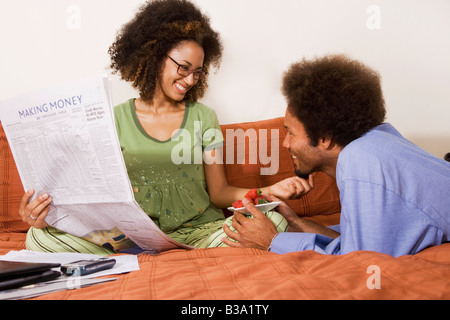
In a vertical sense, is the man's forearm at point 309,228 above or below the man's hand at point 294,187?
below

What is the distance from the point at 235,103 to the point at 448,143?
3.41ft

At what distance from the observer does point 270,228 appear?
120 cm

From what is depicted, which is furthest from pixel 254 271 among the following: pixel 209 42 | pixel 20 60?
pixel 20 60

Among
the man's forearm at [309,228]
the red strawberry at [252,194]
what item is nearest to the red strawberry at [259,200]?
the red strawberry at [252,194]

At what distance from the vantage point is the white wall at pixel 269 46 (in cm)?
187

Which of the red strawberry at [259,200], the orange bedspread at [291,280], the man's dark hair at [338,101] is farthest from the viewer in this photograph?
the red strawberry at [259,200]

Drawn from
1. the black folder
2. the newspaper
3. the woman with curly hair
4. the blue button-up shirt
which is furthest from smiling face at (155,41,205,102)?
the black folder

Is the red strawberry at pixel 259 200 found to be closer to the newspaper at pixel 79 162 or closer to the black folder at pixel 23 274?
the newspaper at pixel 79 162

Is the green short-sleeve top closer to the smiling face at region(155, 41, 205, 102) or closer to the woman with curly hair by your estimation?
the woman with curly hair

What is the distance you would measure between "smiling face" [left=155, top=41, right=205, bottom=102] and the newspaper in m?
0.50

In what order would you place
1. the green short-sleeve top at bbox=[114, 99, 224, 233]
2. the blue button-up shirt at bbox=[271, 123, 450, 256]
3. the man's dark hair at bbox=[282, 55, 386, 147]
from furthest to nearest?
the green short-sleeve top at bbox=[114, 99, 224, 233]
the man's dark hair at bbox=[282, 55, 386, 147]
the blue button-up shirt at bbox=[271, 123, 450, 256]

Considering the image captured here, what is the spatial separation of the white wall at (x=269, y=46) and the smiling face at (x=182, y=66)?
0.29m

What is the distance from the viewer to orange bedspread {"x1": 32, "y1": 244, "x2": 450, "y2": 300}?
0.70 metres
